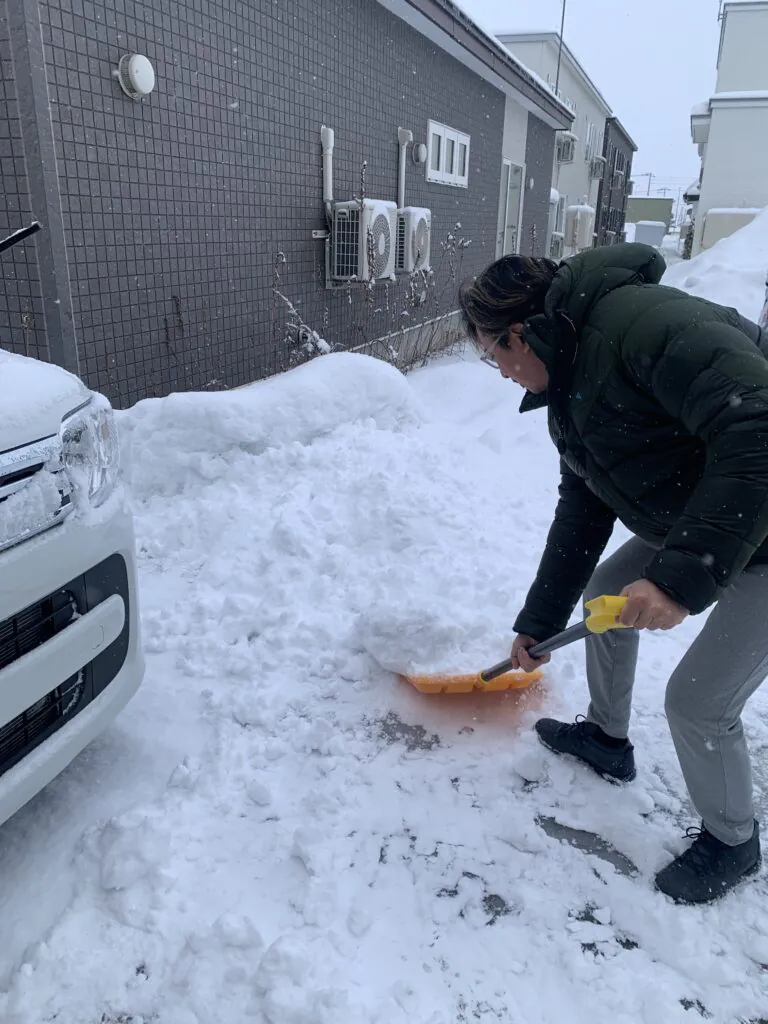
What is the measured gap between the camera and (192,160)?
204 inches

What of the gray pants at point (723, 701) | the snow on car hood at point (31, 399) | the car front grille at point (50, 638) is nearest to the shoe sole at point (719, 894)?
the gray pants at point (723, 701)

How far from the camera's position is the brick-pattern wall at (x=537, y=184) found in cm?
1495

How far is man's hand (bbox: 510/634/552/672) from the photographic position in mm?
2230

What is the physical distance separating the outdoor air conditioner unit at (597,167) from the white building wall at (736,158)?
4.90m

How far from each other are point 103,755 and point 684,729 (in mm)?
1704

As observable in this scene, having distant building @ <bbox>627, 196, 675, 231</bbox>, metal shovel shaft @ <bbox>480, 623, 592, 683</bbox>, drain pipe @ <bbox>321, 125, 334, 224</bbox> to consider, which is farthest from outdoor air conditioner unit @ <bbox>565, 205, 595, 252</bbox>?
distant building @ <bbox>627, 196, 675, 231</bbox>

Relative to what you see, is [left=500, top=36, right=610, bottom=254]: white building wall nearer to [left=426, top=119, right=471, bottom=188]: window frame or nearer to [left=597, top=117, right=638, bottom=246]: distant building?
[left=597, top=117, right=638, bottom=246]: distant building

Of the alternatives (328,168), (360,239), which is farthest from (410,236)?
(328,168)

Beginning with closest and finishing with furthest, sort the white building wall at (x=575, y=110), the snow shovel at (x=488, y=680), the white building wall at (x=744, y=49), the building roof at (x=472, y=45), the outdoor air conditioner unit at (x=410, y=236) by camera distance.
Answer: the snow shovel at (x=488, y=680), the building roof at (x=472, y=45), the outdoor air conditioner unit at (x=410, y=236), the white building wall at (x=575, y=110), the white building wall at (x=744, y=49)

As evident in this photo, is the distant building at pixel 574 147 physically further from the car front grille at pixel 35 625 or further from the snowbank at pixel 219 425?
the car front grille at pixel 35 625

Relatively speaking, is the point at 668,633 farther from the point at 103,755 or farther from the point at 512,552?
the point at 103,755

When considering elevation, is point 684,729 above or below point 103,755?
above

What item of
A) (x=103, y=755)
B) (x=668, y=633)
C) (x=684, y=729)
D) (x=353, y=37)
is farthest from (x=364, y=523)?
(x=353, y=37)

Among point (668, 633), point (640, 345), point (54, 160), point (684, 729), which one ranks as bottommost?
point (668, 633)
